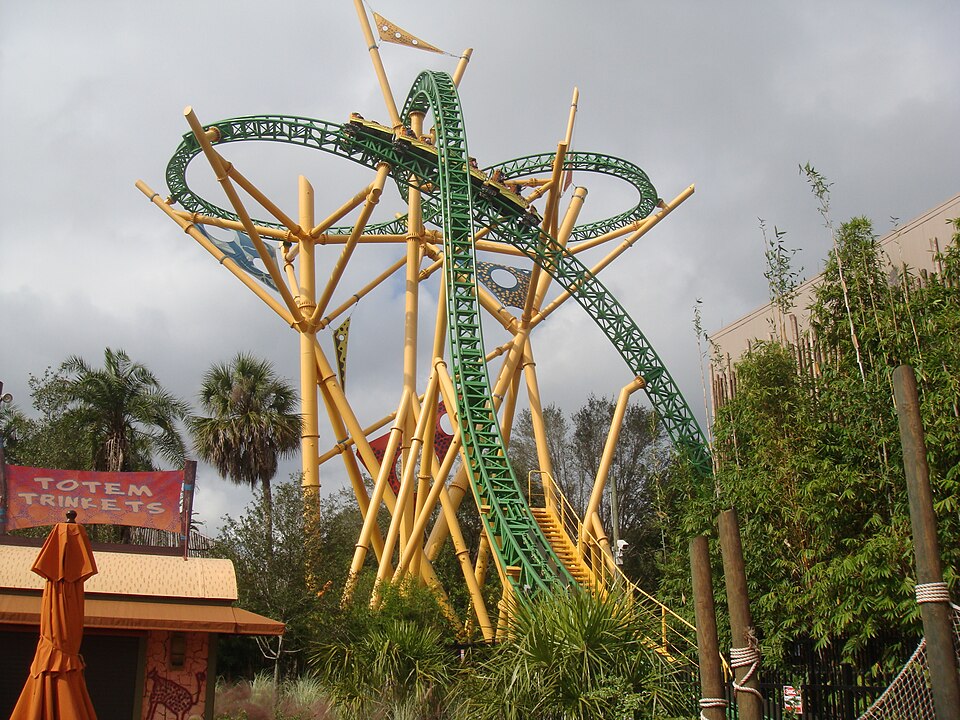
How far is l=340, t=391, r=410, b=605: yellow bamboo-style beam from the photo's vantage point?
1685cm

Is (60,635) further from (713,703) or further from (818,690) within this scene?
(818,690)

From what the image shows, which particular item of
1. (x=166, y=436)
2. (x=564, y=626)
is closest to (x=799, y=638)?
(x=564, y=626)

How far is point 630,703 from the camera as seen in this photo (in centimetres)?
865

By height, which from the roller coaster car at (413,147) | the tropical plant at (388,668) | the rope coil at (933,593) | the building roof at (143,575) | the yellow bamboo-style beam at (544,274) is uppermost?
the roller coaster car at (413,147)

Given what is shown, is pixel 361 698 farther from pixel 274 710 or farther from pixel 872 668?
pixel 872 668

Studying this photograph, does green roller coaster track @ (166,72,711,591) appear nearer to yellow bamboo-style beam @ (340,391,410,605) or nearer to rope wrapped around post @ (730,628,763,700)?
yellow bamboo-style beam @ (340,391,410,605)

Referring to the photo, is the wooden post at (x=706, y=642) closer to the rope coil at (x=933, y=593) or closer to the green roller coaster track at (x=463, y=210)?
the rope coil at (x=933, y=593)

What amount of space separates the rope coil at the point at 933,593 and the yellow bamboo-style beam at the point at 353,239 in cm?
1407

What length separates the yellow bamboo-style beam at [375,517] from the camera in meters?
16.9

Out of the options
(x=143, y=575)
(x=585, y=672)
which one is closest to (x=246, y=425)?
(x=143, y=575)

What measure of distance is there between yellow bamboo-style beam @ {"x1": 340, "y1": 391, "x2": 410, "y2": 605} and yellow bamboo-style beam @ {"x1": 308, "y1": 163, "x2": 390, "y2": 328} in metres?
2.63

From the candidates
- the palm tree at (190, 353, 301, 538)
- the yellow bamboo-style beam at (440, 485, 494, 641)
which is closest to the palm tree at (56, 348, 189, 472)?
the palm tree at (190, 353, 301, 538)

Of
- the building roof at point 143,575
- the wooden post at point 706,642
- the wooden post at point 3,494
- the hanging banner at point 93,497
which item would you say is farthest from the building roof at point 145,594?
the wooden post at point 706,642

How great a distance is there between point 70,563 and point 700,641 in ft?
19.4
